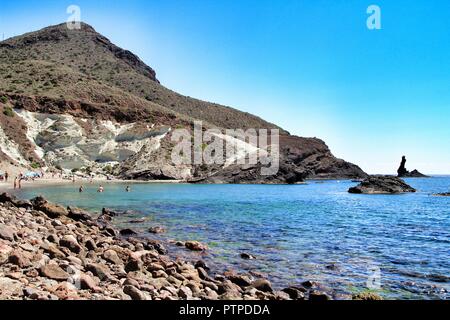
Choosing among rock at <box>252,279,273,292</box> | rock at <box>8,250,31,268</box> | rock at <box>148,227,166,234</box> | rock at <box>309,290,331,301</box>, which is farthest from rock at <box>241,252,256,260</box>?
rock at <box>8,250,31,268</box>

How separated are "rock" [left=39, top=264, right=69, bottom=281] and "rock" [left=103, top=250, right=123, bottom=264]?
11.9 ft

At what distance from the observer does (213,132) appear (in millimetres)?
127688

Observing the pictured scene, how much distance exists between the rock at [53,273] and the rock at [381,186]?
2910 inches

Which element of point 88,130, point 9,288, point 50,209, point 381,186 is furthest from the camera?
point 88,130

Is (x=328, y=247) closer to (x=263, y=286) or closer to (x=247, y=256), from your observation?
(x=247, y=256)

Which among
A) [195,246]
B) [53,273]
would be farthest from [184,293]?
[195,246]

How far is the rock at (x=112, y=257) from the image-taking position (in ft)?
42.9

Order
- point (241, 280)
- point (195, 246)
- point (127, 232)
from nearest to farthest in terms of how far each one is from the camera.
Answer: point (241, 280)
point (195, 246)
point (127, 232)

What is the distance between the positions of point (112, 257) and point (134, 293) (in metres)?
4.51

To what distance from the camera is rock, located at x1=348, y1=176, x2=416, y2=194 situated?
7650 cm

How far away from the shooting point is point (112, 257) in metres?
13.3

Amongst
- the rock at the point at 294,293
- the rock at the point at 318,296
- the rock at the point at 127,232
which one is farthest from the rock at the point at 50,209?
the rock at the point at 318,296

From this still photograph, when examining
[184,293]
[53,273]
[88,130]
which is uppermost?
[88,130]

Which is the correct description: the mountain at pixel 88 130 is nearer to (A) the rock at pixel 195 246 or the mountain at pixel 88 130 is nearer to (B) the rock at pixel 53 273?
(A) the rock at pixel 195 246
